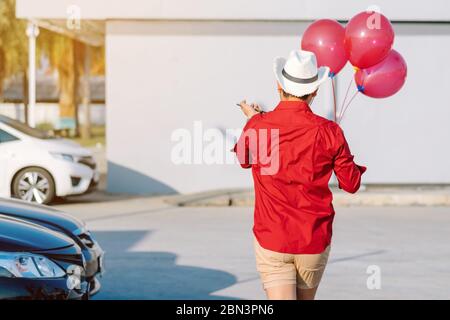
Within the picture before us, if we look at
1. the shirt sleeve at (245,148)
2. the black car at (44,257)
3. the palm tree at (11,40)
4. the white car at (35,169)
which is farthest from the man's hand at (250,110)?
the palm tree at (11,40)

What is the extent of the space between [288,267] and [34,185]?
1178cm

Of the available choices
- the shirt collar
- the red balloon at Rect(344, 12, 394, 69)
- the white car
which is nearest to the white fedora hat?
the shirt collar

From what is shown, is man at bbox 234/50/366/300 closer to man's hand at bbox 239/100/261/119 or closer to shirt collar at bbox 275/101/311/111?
shirt collar at bbox 275/101/311/111

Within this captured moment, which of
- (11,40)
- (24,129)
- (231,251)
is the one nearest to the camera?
(231,251)

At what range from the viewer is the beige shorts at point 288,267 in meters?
5.05

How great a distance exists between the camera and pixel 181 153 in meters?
20.1

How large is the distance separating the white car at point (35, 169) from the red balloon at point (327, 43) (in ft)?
26.2

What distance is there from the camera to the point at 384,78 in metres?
8.34

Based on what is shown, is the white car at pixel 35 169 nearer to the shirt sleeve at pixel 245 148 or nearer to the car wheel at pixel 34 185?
the car wheel at pixel 34 185

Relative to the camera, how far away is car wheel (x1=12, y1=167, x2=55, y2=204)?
1631 cm

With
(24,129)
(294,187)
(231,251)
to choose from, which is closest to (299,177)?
(294,187)

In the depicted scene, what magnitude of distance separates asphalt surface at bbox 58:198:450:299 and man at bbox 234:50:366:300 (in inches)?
148

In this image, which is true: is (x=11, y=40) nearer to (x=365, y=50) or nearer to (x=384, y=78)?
(x=365, y=50)

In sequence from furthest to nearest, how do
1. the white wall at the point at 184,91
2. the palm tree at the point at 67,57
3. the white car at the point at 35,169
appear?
the palm tree at the point at 67,57 → the white wall at the point at 184,91 → the white car at the point at 35,169
